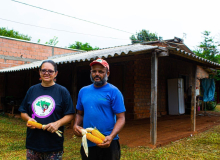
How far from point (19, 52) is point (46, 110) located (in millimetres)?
13211

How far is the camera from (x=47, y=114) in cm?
222

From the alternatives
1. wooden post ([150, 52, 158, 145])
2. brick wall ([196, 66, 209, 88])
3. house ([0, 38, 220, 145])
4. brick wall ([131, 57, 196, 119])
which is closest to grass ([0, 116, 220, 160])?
wooden post ([150, 52, 158, 145])

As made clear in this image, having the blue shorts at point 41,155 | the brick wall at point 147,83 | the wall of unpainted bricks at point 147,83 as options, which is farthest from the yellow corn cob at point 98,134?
the brick wall at point 147,83

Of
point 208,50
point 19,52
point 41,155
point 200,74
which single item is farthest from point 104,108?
point 208,50

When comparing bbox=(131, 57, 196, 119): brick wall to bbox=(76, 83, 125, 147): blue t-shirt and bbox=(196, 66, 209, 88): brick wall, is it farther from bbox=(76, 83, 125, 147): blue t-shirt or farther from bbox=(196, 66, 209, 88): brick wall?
bbox=(76, 83, 125, 147): blue t-shirt

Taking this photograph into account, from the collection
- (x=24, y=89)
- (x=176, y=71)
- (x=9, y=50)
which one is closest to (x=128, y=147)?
(x=176, y=71)

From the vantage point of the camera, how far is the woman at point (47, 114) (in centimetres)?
217

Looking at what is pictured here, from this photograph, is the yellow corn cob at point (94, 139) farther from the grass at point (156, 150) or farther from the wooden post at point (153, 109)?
the wooden post at point (153, 109)

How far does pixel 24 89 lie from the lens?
13359mm

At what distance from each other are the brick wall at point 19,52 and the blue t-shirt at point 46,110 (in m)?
12.4

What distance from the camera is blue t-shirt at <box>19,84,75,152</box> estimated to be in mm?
2184

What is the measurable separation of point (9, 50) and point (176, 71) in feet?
34.1

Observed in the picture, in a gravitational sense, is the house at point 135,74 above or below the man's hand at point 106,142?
above

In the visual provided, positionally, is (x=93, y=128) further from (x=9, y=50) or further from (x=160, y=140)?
(x=9, y=50)
